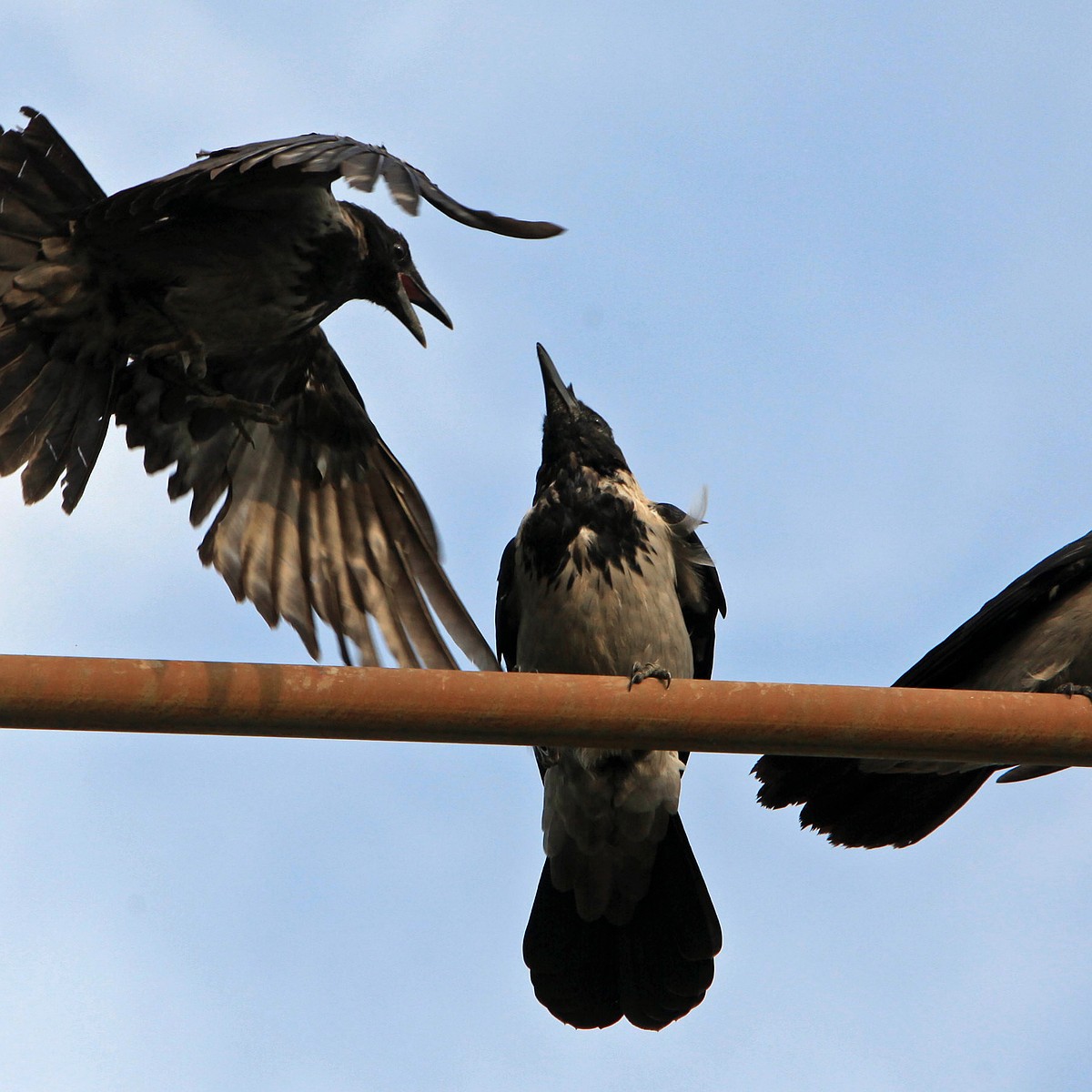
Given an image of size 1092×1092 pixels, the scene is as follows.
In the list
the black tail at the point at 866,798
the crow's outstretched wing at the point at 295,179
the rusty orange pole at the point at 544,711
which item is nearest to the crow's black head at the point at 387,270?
the crow's outstretched wing at the point at 295,179

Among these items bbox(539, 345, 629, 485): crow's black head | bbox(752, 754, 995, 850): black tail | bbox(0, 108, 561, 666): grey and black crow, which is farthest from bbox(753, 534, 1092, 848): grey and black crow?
bbox(539, 345, 629, 485): crow's black head

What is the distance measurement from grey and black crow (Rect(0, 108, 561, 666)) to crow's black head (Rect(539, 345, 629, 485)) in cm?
49

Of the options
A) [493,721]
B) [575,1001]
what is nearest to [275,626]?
[575,1001]

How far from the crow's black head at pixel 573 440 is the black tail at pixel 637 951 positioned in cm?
118

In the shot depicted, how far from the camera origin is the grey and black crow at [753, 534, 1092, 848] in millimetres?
4504

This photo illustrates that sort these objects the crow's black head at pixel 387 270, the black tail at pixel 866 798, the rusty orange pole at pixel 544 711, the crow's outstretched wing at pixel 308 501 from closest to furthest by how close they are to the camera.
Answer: the rusty orange pole at pixel 544 711 < the black tail at pixel 866 798 < the crow's black head at pixel 387 270 < the crow's outstretched wing at pixel 308 501

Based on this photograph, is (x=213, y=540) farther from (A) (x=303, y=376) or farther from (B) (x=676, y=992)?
(B) (x=676, y=992)

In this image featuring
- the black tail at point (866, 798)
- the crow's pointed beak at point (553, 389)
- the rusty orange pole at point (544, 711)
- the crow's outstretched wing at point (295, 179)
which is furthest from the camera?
the crow's pointed beak at point (553, 389)

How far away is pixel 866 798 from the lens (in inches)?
180

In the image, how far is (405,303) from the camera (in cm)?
487

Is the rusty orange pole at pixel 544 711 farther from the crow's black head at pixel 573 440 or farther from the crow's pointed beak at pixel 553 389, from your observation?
the crow's pointed beak at pixel 553 389

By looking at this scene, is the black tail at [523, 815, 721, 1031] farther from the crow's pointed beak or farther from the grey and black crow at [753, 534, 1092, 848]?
the crow's pointed beak

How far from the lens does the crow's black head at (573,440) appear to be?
17.4 ft

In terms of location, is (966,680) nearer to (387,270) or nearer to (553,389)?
(553,389)
